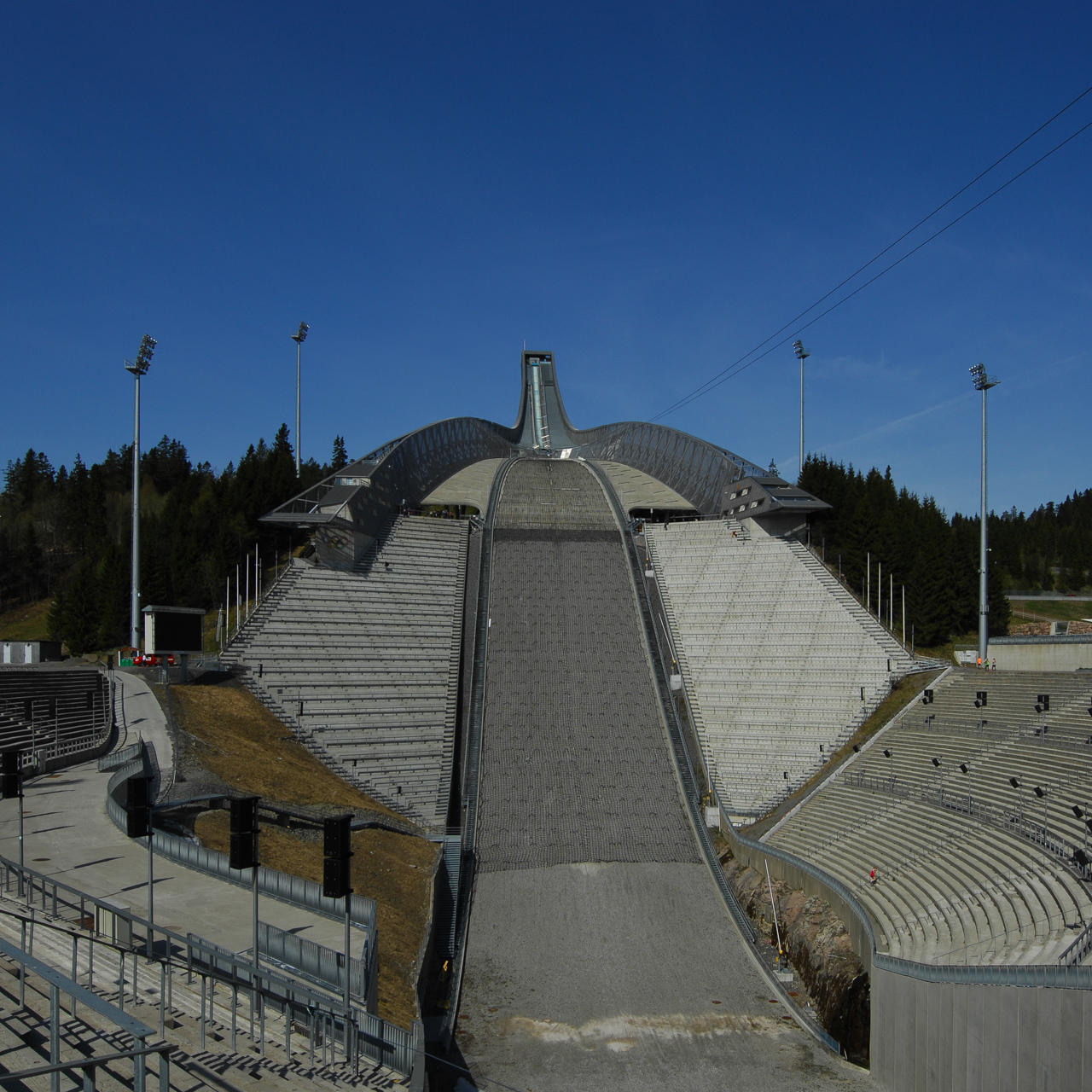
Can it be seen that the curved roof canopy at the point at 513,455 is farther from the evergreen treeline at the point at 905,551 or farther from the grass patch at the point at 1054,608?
the grass patch at the point at 1054,608

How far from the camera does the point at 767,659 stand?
34000mm

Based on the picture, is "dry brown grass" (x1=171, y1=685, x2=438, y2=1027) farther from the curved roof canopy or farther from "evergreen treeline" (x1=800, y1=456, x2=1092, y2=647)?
"evergreen treeline" (x1=800, y1=456, x2=1092, y2=647)

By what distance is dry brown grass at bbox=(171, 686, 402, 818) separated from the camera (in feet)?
76.7

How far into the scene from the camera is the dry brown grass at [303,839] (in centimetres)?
1688

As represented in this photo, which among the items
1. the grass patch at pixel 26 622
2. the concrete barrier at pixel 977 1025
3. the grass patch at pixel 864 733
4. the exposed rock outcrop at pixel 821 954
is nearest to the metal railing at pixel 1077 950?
the concrete barrier at pixel 977 1025

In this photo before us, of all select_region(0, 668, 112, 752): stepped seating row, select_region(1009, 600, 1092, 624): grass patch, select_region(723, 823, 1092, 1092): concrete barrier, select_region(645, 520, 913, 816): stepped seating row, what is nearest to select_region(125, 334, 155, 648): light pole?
select_region(0, 668, 112, 752): stepped seating row

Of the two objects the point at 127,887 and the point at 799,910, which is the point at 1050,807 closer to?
the point at 799,910

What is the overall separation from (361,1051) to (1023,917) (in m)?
11.1

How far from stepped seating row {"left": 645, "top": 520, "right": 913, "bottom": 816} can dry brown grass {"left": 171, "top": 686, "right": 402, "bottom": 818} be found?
453 inches

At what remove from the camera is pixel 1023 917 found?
15.1m

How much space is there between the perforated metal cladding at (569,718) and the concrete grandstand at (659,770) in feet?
0.40

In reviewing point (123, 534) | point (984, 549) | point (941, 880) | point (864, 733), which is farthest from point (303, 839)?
point (123, 534)

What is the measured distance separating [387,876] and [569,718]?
11.7 meters

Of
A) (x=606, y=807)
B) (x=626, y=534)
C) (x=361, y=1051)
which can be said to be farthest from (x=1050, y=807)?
(x=626, y=534)
